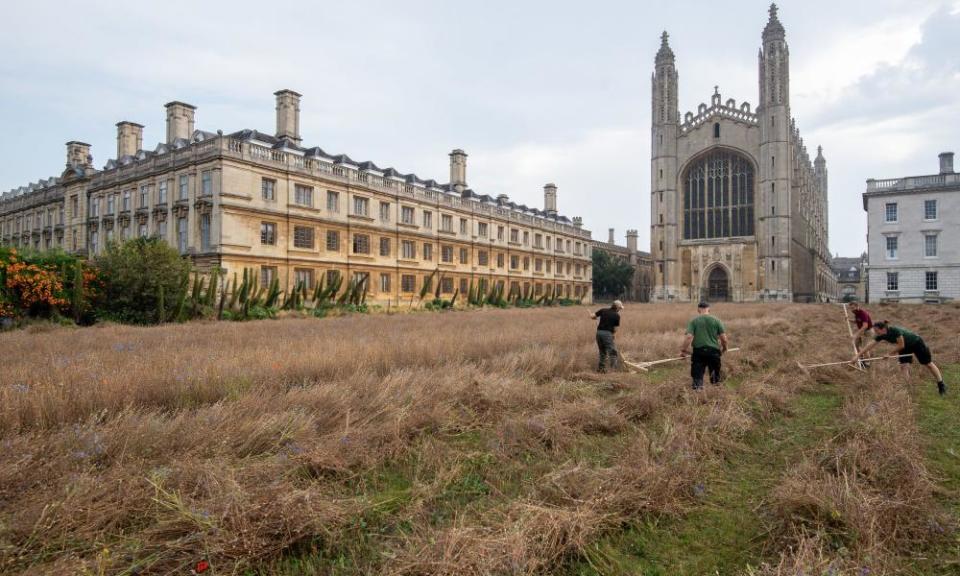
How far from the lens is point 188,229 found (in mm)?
30688

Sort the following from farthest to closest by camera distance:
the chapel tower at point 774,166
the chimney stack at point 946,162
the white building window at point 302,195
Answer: the chapel tower at point 774,166, the chimney stack at point 946,162, the white building window at point 302,195

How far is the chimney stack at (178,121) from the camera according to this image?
Answer: 1436 inches

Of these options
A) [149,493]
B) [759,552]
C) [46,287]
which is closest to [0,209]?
[46,287]

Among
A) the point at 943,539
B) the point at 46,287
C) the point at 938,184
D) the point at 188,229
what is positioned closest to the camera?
the point at 943,539

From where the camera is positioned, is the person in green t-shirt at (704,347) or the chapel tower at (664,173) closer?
the person in green t-shirt at (704,347)

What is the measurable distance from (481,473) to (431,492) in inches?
31.6

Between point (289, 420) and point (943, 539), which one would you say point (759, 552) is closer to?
point (943, 539)

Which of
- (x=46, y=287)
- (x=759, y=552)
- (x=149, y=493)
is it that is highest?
(x=46, y=287)

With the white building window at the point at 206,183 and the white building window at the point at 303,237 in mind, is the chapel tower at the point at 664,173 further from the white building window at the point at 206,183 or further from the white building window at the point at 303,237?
the white building window at the point at 206,183

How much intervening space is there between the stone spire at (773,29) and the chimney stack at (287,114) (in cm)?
5132

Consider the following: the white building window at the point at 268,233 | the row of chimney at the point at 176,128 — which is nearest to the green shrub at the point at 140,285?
the white building window at the point at 268,233

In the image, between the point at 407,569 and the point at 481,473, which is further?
the point at 481,473

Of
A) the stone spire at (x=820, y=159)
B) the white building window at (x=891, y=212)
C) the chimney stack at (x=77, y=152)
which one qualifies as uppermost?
the stone spire at (x=820, y=159)

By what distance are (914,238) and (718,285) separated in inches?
747
